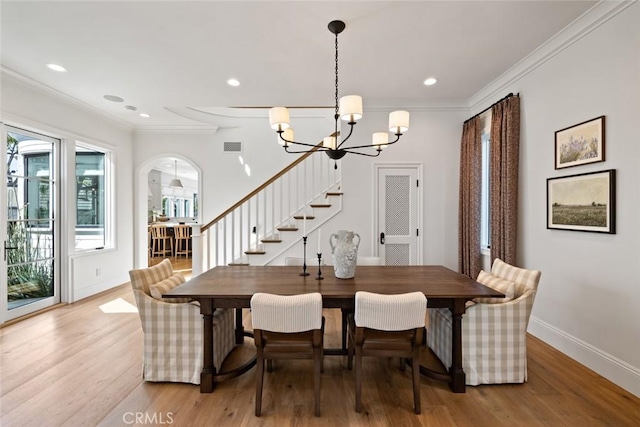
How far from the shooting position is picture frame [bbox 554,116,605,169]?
7.87 feet

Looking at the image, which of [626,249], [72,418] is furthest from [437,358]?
[72,418]

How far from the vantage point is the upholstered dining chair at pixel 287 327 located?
1.86 m

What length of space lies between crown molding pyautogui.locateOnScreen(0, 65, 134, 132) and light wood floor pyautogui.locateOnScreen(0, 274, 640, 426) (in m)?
2.96

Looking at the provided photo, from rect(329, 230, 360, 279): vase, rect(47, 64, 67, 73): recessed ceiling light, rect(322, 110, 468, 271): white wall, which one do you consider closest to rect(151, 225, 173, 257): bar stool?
rect(47, 64, 67, 73): recessed ceiling light

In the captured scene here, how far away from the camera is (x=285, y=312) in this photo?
186 cm

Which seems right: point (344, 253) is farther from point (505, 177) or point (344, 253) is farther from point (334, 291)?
point (505, 177)

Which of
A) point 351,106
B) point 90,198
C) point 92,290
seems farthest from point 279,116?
point 92,290

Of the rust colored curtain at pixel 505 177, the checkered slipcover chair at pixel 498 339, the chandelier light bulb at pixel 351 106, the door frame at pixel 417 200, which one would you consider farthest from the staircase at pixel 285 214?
the checkered slipcover chair at pixel 498 339

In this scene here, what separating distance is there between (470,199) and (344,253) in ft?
8.12

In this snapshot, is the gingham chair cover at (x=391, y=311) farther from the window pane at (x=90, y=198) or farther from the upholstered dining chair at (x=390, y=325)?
the window pane at (x=90, y=198)

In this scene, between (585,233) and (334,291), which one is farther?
(585,233)

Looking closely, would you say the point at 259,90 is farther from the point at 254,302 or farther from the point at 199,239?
the point at 254,302

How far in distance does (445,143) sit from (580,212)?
2170 mm

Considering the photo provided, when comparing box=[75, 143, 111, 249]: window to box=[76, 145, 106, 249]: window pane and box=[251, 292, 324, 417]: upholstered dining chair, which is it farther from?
box=[251, 292, 324, 417]: upholstered dining chair
